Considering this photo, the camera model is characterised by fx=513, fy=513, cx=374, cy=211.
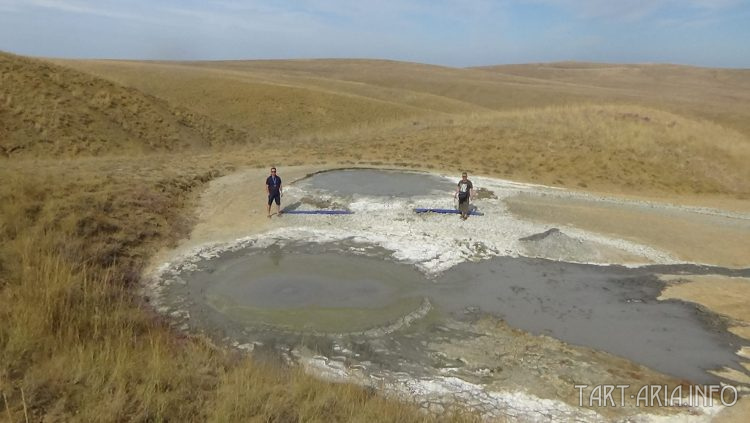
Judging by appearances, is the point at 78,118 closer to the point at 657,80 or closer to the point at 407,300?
the point at 407,300

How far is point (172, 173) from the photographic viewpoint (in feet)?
58.9

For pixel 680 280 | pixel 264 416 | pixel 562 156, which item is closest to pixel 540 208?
pixel 680 280

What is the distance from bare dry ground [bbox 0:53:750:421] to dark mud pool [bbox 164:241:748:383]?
1578 millimetres

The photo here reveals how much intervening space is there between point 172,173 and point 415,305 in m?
11.8

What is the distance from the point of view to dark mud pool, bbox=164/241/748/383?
834cm

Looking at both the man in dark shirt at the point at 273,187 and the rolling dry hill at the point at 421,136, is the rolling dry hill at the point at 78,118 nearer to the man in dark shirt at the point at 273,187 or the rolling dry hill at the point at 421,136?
the rolling dry hill at the point at 421,136

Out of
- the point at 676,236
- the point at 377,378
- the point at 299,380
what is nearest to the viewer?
the point at 299,380

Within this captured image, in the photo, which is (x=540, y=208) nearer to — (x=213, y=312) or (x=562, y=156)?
(x=562, y=156)

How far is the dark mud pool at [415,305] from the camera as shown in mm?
8344

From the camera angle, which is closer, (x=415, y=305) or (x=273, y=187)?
(x=415, y=305)

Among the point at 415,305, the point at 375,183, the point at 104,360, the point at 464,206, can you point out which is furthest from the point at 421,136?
the point at 104,360

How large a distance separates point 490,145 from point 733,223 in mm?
11801

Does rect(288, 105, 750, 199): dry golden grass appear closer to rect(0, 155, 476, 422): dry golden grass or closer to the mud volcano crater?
the mud volcano crater

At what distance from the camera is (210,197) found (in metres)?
16.5
